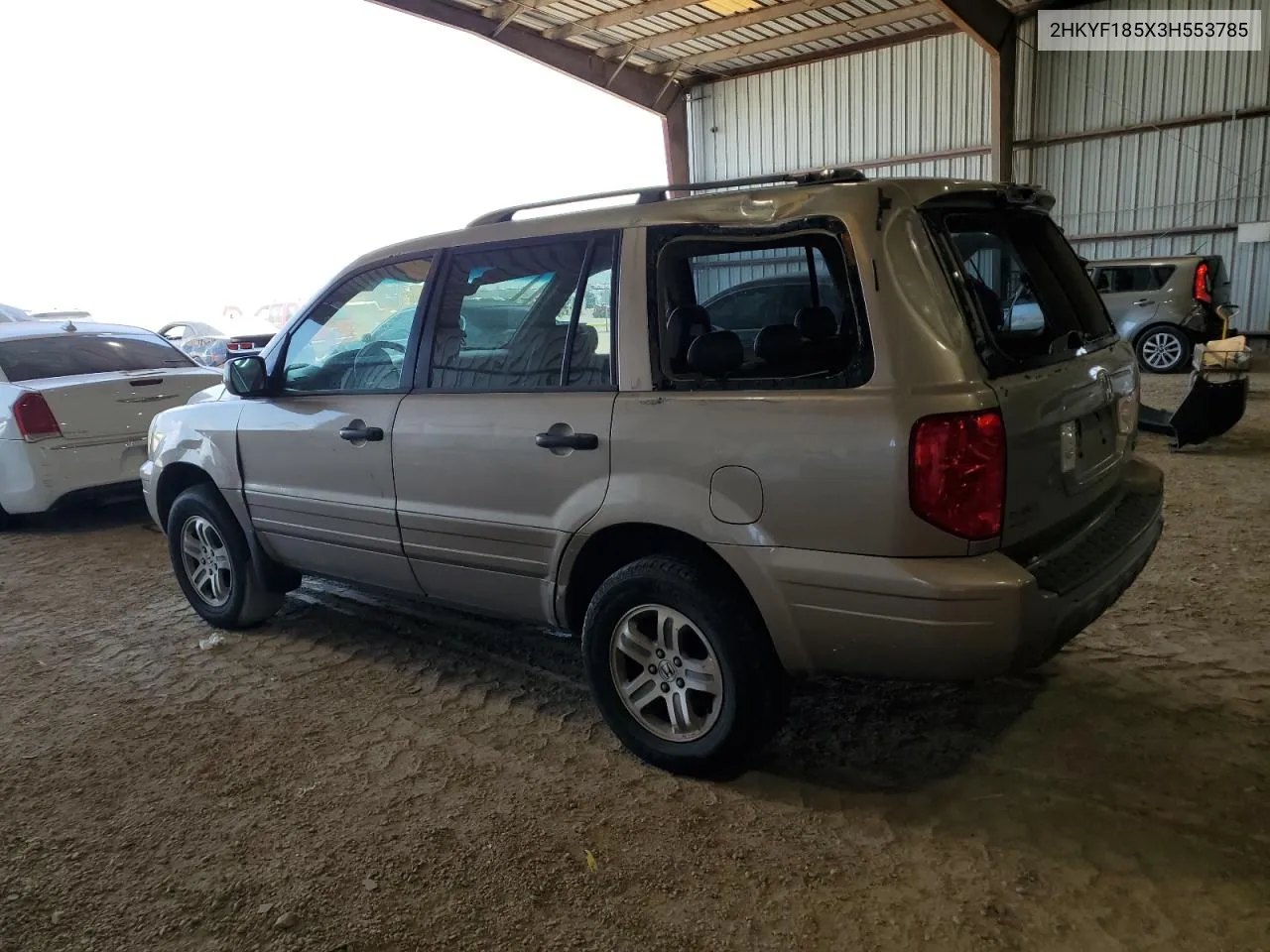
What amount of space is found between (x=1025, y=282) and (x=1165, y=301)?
383 inches

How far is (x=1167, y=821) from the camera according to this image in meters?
2.52

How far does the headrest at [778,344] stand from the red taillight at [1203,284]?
10862 millimetres

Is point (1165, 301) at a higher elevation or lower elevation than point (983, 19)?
lower

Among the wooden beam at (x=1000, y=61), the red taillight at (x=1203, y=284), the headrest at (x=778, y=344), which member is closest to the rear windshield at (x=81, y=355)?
the headrest at (x=778, y=344)

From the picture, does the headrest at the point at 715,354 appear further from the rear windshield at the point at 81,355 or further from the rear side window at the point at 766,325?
the rear windshield at the point at 81,355

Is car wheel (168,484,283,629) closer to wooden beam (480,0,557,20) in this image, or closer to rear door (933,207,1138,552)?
rear door (933,207,1138,552)

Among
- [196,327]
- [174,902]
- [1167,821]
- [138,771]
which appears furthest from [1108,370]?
[196,327]

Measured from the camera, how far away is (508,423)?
10.0ft

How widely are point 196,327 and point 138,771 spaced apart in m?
16.3

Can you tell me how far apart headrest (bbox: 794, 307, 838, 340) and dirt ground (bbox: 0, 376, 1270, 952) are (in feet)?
4.46

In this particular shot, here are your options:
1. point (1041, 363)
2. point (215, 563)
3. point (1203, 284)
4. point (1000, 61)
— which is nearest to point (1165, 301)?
point (1203, 284)

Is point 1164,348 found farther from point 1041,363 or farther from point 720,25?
point 1041,363

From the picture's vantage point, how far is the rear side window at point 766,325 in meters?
2.47

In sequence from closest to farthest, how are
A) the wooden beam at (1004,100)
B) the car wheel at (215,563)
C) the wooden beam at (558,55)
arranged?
the car wheel at (215,563)
the wooden beam at (558,55)
the wooden beam at (1004,100)
